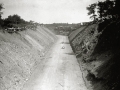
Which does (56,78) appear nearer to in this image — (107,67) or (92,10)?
(107,67)

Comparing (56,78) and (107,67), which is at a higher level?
(107,67)

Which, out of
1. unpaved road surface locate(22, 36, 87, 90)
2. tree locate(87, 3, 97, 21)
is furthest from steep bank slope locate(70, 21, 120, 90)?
tree locate(87, 3, 97, 21)

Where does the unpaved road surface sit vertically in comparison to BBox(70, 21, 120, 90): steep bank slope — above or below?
below

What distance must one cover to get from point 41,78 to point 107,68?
8.60 metres

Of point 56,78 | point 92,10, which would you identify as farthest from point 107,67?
point 92,10

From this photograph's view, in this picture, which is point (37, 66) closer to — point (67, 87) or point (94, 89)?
point (67, 87)

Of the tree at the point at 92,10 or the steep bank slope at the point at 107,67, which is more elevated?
the tree at the point at 92,10

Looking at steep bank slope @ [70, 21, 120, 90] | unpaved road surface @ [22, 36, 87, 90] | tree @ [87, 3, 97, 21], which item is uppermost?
tree @ [87, 3, 97, 21]

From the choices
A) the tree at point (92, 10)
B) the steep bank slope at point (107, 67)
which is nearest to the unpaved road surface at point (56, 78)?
the steep bank slope at point (107, 67)

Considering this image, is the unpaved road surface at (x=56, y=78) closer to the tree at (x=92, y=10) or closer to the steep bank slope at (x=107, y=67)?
the steep bank slope at (x=107, y=67)

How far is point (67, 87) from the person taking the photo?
17.5 metres

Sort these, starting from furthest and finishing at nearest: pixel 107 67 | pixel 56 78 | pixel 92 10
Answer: pixel 92 10 → pixel 56 78 → pixel 107 67

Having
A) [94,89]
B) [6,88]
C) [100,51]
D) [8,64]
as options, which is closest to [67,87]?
[94,89]

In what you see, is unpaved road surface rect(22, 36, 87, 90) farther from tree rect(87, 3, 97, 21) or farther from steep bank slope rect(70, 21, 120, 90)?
tree rect(87, 3, 97, 21)
